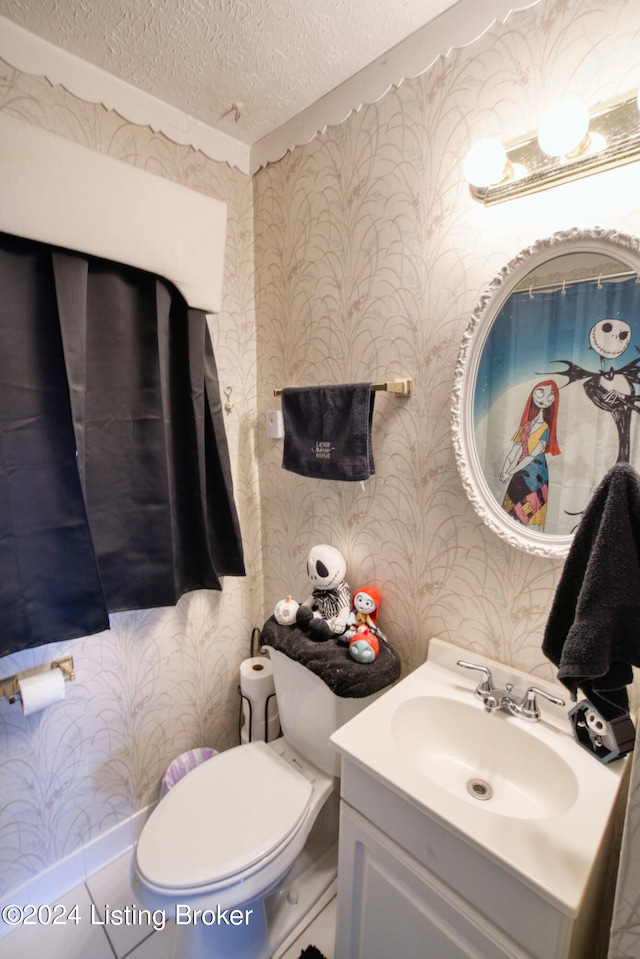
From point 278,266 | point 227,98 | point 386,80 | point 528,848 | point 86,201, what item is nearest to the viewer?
point 528,848

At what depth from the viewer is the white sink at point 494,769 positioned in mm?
655

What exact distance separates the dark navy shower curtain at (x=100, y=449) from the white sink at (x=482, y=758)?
746 millimetres

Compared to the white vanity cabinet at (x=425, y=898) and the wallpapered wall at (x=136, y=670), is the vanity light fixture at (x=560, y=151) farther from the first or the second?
the white vanity cabinet at (x=425, y=898)

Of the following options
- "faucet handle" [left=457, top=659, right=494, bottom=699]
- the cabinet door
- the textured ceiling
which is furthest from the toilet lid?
the textured ceiling

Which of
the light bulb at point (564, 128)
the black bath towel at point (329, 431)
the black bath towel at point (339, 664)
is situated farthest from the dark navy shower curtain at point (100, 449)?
the light bulb at point (564, 128)

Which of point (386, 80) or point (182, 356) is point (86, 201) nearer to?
point (182, 356)

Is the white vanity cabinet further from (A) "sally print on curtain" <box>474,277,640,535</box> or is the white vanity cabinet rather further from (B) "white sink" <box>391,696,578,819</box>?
(A) "sally print on curtain" <box>474,277,640,535</box>

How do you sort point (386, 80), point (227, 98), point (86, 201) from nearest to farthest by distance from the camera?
point (86, 201), point (386, 80), point (227, 98)

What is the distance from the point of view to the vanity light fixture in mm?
773

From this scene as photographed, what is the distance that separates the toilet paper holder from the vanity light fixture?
1624 millimetres

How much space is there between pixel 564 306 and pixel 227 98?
3.85 feet

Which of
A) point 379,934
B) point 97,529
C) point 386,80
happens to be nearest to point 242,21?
point 386,80

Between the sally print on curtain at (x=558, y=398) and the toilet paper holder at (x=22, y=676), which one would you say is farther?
the toilet paper holder at (x=22, y=676)

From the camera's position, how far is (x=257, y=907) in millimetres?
1143
